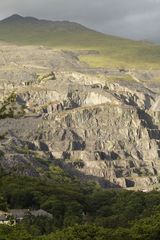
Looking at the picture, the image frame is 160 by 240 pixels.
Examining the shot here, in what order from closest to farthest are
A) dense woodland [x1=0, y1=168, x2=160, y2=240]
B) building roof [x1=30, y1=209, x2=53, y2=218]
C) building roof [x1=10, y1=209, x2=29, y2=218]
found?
dense woodland [x1=0, y1=168, x2=160, y2=240]
building roof [x1=10, y1=209, x2=29, y2=218]
building roof [x1=30, y1=209, x2=53, y2=218]

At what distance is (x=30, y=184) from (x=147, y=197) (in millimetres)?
28257

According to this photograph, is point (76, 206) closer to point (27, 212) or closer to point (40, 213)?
point (40, 213)

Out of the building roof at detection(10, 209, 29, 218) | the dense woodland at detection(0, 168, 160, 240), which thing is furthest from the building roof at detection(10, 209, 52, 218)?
the dense woodland at detection(0, 168, 160, 240)

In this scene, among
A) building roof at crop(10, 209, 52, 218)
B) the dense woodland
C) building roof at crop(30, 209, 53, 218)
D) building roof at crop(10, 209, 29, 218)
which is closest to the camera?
the dense woodland

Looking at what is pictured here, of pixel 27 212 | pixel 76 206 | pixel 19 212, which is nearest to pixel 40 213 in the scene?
pixel 19 212

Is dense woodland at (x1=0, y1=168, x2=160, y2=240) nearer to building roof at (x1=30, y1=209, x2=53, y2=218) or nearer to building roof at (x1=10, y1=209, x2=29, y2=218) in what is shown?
building roof at (x1=30, y1=209, x2=53, y2=218)

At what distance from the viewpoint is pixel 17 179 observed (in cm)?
15638

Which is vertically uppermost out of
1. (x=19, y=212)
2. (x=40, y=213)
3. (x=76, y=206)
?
(x=19, y=212)

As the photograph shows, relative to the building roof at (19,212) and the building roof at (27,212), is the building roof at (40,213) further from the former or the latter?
the building roof at (19,212)

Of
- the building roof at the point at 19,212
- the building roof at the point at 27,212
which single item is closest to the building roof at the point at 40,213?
the building roof at the point at 27,212

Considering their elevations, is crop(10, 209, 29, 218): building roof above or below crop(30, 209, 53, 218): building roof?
above

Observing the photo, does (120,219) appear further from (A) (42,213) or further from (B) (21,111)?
(B) (21,111)

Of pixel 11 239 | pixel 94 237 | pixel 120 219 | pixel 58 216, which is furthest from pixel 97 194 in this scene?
pixel 11 239

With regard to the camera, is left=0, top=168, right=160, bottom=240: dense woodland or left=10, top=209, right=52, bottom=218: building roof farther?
left=10, top=209, right=52, bottom=218: building roof
